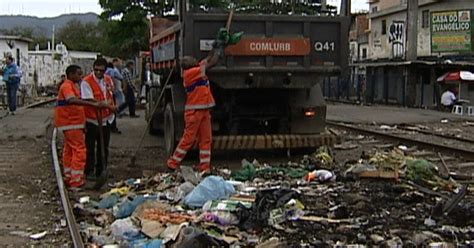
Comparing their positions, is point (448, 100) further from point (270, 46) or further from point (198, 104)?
point (198, 104)

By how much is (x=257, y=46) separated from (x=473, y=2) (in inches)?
1374

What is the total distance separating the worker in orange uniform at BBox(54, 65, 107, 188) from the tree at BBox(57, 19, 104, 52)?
7687 centimetres

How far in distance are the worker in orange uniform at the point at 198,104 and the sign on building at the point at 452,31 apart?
31183mm

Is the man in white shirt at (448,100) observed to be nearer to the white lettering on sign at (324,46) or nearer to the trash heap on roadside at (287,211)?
the white lettering on sign at (324,46)

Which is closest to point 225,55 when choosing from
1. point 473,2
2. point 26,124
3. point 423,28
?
point 26,124

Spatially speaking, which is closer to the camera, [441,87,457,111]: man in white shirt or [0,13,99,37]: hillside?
[441,87,457,111]: man in white shirt

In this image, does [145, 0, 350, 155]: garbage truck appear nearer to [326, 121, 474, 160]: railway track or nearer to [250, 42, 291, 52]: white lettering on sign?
[250, 42, 291, 52]: white lettering on sign

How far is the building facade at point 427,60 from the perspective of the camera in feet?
123

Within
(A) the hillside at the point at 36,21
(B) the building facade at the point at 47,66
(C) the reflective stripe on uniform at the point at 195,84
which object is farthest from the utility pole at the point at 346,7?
(A) the hillside at the point at 36,21

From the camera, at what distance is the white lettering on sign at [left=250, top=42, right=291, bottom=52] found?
1164cm

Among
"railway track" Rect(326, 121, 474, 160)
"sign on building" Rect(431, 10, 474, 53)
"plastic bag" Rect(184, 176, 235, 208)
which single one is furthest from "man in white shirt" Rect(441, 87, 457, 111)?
"plastic bag" Rect(184, 176, 235, 208)

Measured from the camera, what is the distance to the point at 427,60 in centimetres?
3809

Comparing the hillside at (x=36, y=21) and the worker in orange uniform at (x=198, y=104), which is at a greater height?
the hillside at (x=36, y=21)

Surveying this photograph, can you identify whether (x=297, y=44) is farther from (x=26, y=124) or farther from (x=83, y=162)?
(x=26, y=124)
